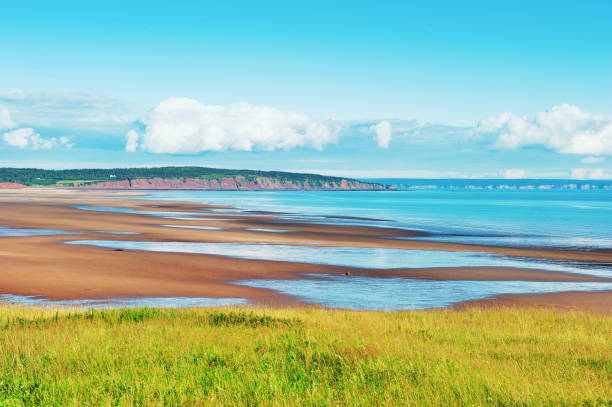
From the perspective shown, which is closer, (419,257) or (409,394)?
(409,394)

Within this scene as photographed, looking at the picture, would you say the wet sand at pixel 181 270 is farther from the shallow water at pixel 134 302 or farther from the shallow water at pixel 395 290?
the shallow water at pixel 395 290

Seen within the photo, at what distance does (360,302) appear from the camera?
2394cm

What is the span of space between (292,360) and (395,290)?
16578 millimetres

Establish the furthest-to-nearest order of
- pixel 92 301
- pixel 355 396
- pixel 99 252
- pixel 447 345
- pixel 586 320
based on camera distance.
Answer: pixel 99 252, pixel 92 301, pixel 586 320, pixel 447 345, pixel 355 396

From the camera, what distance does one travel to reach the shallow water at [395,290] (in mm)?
24016

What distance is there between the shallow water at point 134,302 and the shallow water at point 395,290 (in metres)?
3.64

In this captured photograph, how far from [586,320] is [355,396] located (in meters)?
11.5

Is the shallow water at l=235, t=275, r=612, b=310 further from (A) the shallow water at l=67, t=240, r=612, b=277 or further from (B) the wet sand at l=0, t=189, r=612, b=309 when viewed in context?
(A) the shallow water at l=67, t=240, r=612, b=277

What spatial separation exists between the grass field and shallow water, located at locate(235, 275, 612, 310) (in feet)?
22.8

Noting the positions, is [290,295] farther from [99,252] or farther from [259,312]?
[99,252]

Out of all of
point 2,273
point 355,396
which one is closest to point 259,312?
point 355,396

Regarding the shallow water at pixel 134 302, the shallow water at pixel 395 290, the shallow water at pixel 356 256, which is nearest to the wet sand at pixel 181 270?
the shallow water at pixel 134 302

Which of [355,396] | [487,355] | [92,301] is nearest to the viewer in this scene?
[355,396]

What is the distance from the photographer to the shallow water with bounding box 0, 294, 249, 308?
72.4 feet
